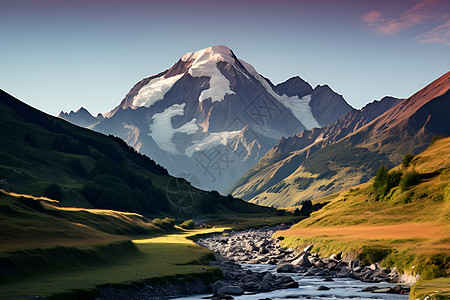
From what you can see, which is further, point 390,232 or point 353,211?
point 353,211

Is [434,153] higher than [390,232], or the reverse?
[434,153]

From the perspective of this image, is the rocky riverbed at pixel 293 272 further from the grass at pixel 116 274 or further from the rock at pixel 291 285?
the grass at pixel 116 274

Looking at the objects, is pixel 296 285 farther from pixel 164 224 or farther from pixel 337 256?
pixel 164 224

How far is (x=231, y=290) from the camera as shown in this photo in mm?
50312

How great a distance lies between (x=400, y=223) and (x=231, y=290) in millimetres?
47621

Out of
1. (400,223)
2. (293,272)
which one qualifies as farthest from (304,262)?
(400,223)

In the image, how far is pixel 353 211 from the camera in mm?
108250

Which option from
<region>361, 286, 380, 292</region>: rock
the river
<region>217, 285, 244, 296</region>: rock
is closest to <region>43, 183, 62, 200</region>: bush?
<region>217, 285, 244, 296</region>: rock

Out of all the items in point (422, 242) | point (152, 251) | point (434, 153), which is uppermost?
point (434, 153)

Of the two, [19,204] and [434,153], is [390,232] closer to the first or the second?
[434,153]

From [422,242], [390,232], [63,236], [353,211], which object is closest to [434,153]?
[353,211]

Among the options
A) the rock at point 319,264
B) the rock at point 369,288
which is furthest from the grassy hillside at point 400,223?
the rock at point 369,288

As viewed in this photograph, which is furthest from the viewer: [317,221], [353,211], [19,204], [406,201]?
[317,221]

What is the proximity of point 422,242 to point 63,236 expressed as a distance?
56.0m
